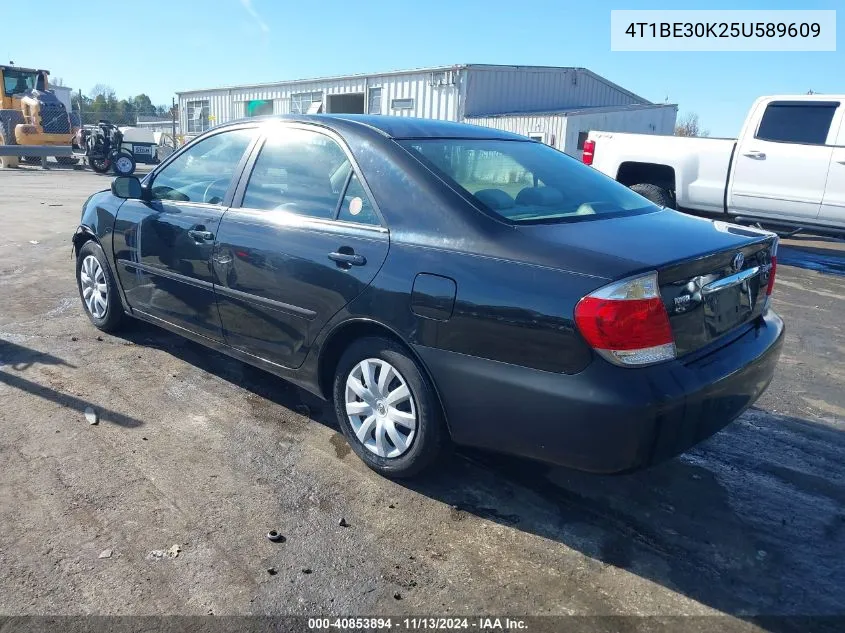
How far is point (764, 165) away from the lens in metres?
8.95

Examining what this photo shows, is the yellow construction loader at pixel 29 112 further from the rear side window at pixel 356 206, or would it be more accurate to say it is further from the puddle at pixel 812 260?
the rear side window at pixel 356 206

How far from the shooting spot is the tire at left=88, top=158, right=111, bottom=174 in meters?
23.8

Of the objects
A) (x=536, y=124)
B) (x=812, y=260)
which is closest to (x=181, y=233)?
(x=812, y=260)

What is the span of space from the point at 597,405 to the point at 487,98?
2233cm

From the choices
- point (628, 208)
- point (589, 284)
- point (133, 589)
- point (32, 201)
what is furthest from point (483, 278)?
point (32, 201)

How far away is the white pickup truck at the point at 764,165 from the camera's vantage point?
28.1ft

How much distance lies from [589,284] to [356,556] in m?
1.40

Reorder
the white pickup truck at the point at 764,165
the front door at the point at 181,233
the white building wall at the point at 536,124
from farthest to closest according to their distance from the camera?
the white building wall at the point at 536,124
the white pickup truck at the point at 764,165
the front door at the point at 181,233

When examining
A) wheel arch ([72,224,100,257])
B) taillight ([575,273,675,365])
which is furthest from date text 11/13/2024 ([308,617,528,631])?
wheel arch ([72,224,100,257])

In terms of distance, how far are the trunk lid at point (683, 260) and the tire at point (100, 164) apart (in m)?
24.5

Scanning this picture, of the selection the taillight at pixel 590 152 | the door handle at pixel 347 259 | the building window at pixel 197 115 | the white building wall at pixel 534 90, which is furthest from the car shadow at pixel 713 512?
the building window at pixel 197 115

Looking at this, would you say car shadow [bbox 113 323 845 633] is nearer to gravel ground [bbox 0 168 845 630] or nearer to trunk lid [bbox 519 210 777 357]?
gravel ground [bbox 0 168 845 630]

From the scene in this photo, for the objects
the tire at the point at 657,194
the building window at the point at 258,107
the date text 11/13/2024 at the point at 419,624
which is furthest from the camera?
the building window at the point at 258,107

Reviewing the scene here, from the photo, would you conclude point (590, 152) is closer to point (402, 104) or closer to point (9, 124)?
point (402, 104)
